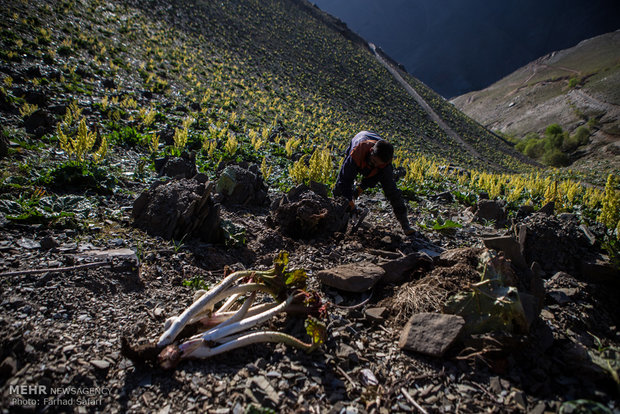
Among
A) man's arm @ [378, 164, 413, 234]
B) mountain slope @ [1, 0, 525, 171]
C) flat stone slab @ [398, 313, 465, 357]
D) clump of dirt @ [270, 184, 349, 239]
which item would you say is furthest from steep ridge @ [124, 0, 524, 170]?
flat stone slab @ [398, 313, 465, 357]

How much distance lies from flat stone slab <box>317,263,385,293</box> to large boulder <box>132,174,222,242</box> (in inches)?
67.7

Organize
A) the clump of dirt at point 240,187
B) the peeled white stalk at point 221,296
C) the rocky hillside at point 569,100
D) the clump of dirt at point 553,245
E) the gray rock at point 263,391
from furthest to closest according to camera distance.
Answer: the rocky hillside at point 569,100
the clump of dirt at point 240,187
the clump of dirt at point 553,245
the peeled white stalk at point 221,296
the gray rock at point 263,391

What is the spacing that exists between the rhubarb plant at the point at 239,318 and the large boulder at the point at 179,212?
62.1 inches

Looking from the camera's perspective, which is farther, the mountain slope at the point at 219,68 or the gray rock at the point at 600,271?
the mountain slope at the point at 219,68

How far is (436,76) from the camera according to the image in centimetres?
16138

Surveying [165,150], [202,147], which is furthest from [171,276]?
[202,147]

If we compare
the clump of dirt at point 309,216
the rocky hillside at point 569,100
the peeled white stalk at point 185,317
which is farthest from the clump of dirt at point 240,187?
the rocky hillside at point 569,100

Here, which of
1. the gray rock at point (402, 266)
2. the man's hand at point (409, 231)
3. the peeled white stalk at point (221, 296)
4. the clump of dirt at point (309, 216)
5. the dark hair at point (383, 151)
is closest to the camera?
the peeled white stalk at point (221, 296)

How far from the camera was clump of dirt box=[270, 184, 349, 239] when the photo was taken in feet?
15.3

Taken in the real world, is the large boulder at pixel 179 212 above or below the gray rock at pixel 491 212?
below

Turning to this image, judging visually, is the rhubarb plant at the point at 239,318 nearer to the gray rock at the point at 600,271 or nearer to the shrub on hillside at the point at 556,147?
the gray rock at the point at 600,271

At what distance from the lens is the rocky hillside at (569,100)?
52.9 m

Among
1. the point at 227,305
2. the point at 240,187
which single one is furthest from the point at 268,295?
the point at 240,187

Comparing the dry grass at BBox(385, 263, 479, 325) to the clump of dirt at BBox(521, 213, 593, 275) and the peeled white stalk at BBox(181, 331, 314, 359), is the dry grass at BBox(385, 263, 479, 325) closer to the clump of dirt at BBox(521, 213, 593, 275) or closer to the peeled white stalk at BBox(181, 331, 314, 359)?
the peeled white stalk at BBox(181, 331, 314, 359)
